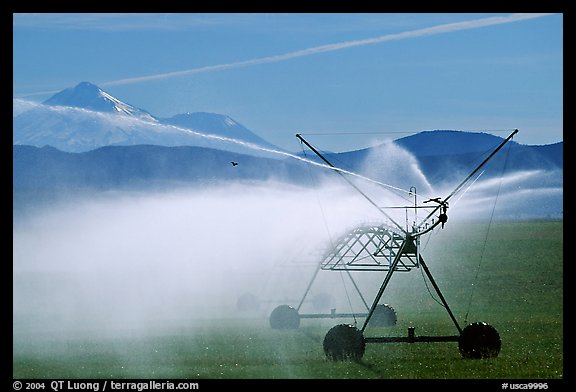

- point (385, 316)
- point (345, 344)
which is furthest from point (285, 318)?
point (345, 344)

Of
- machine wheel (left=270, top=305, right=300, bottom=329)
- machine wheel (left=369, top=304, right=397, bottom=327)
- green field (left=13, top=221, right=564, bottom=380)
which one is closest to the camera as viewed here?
green field (left=13, top=221, right=564, bottom=380)

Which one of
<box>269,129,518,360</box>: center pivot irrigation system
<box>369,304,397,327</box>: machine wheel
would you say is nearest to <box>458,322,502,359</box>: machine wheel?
<box>269,129,518,360</box>: center pivot irrigation system

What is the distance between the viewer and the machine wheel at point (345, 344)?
2542cm

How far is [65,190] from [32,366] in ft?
529

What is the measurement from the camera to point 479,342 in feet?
87.2

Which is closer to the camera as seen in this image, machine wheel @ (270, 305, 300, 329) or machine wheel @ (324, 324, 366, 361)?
machine wheel @ (324, 324, 366, 361)

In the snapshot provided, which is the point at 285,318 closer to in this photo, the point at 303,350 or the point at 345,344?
the point at 303,350

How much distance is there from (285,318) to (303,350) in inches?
239

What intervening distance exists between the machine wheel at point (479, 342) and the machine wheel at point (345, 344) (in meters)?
2.88

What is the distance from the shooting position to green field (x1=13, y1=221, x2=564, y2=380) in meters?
24.8

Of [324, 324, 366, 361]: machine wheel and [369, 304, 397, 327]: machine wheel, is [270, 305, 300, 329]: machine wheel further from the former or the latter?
[324, 324, 366, 361]: machine wheel

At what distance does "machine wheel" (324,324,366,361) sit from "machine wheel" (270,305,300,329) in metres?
9.33

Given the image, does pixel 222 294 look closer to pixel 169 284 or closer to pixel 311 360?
pixel 169 284
